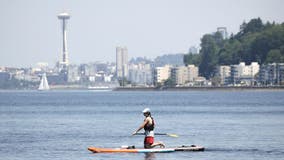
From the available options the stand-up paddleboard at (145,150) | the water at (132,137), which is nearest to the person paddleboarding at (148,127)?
the stand-up paddleboard at (145,150)

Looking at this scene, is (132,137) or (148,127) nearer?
(148,127)

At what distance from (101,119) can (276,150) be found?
3890cm

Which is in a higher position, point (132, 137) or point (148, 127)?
point (148, 127)

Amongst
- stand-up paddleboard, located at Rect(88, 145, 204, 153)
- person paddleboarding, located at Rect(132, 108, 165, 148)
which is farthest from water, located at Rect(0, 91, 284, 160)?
person paddleboarding, located at Rect(132, 108, 165, 148)

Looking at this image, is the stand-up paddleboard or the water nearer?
the stand-up paddleboard

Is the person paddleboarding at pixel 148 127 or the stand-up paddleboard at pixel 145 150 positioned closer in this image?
the person paddleboarding at pixel 148 127

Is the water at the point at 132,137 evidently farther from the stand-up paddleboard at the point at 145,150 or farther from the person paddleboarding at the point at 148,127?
the person paddleboarding at the point at 148,127

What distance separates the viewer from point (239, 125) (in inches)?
3054

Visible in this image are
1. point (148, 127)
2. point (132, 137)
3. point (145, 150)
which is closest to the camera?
point (148, 127)

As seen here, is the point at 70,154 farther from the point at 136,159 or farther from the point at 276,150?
the point at 276,150

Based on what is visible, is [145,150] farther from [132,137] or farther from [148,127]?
[132,137]

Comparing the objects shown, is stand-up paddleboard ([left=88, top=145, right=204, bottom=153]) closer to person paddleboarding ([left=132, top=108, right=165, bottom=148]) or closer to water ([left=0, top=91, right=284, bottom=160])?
water ([left=0, top=91, right=284, bottom=160])

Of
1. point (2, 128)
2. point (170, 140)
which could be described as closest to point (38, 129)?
point (2, 128)

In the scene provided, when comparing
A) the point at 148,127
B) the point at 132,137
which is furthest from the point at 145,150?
the point at 132,137
